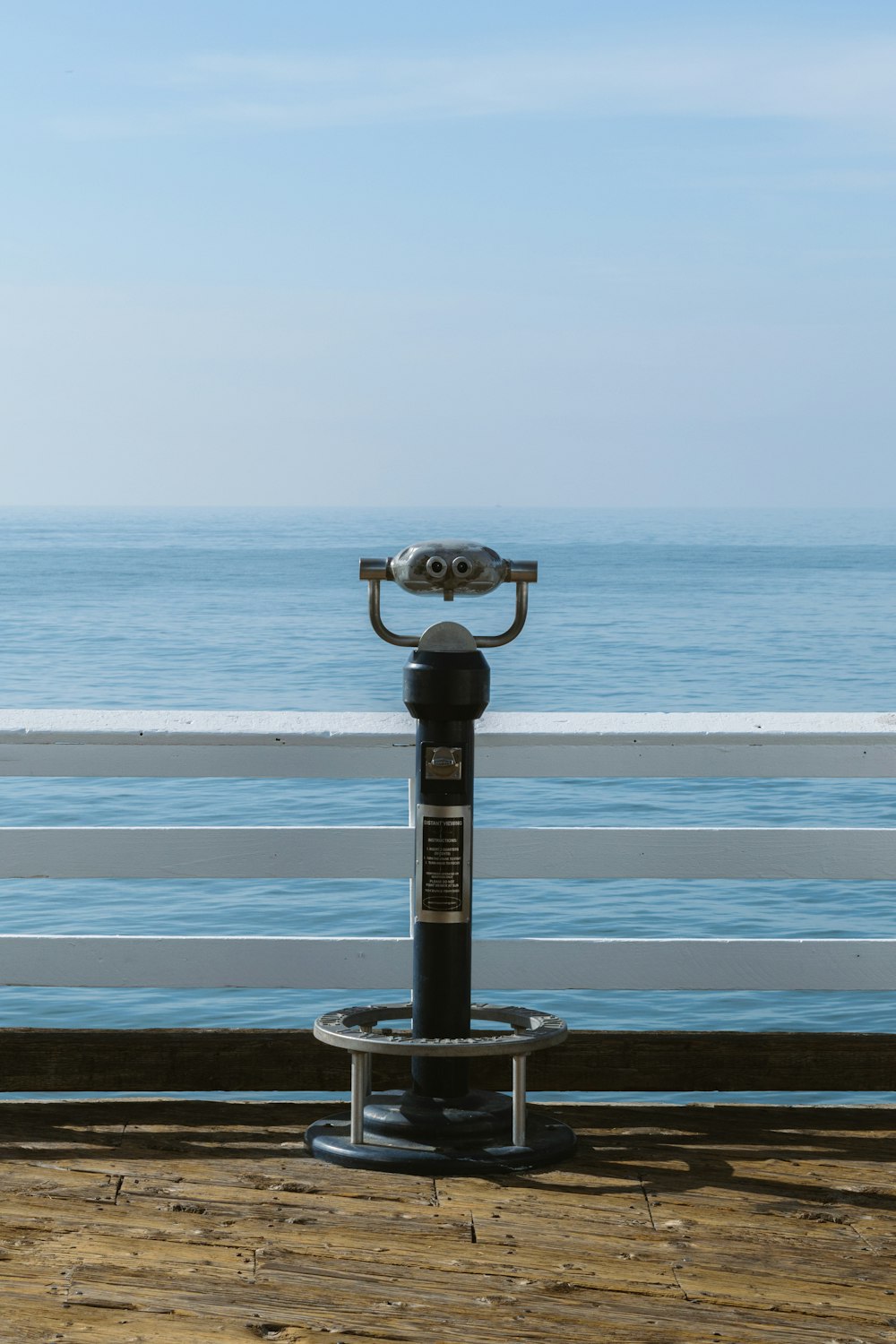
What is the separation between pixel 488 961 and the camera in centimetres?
296

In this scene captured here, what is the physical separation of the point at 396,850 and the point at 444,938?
0.33 meters

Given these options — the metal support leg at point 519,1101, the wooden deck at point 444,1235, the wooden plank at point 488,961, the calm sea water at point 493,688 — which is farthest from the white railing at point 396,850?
the calm sea water at point 493,688

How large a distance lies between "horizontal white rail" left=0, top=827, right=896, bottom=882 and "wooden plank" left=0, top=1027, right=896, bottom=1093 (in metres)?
0.30

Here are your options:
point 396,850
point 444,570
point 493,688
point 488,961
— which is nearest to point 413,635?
point 444,570

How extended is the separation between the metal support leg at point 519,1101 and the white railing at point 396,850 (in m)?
0.35

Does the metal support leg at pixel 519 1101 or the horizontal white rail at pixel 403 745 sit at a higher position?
the horizontal white rail at pixel 403 745

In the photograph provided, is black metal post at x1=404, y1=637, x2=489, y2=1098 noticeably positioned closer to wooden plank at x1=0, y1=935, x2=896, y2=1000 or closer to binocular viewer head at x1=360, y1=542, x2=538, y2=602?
binocular viewer head at x1=360, y1=542, x2=538, y2=602

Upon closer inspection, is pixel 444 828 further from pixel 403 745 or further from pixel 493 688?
pixel 493 688

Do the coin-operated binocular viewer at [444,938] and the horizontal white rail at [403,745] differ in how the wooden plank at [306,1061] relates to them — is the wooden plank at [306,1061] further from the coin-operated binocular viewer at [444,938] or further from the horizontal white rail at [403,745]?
the horizontal white rail at [403,745]

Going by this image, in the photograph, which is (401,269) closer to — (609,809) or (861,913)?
(609,809)

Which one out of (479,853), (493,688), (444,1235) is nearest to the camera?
(444,1235)

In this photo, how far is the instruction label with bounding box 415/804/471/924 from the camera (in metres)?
2.64

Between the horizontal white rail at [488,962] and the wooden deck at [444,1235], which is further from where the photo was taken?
the horizontal white rail at [488,962]

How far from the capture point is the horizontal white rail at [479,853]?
2943 mm
